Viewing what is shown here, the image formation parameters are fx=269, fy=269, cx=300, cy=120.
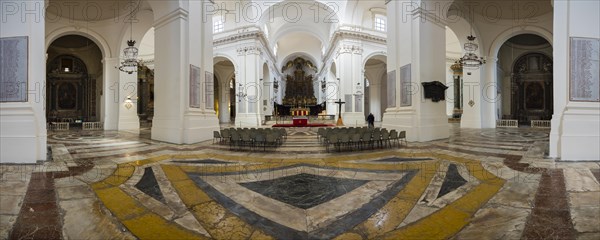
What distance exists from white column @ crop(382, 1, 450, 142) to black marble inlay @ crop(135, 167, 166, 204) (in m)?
8.27

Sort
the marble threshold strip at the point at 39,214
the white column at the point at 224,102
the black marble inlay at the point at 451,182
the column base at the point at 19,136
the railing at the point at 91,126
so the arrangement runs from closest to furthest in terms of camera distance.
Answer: the marble threshold strip at the point at 39,214, the black marble inlay at the point at 451,182, the column base at the point at 19,136, the railing at the point at 91,126, the white column at the point at 224,102

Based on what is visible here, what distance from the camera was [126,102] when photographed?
51.6 ft

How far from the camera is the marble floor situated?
92.4 inches

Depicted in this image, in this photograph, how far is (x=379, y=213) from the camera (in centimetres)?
273

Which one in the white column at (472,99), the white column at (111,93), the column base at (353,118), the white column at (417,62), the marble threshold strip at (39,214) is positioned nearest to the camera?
the marble threshold strip at (39,214)

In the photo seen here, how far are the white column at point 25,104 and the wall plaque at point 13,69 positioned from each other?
0.8 inches

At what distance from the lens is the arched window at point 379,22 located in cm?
2416

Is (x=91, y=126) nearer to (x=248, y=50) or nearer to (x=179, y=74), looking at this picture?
(x=248, y=50)

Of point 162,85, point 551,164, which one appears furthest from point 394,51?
point 162,85

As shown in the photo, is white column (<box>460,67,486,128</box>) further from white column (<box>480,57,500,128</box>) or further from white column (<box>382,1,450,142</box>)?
white column (<box>382,1,450,142</box>)

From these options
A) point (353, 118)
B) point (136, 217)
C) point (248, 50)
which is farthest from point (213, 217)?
point (353, 118)

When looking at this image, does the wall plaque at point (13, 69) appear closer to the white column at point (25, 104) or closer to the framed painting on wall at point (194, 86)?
the white column at point (25, 104)

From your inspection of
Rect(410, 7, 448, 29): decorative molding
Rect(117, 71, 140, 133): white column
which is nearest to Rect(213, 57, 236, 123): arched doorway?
Rect(117, 71, 140, 133): white column

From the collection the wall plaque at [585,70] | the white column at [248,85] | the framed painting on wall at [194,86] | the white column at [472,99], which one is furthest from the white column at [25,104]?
the white column at [472,99]
